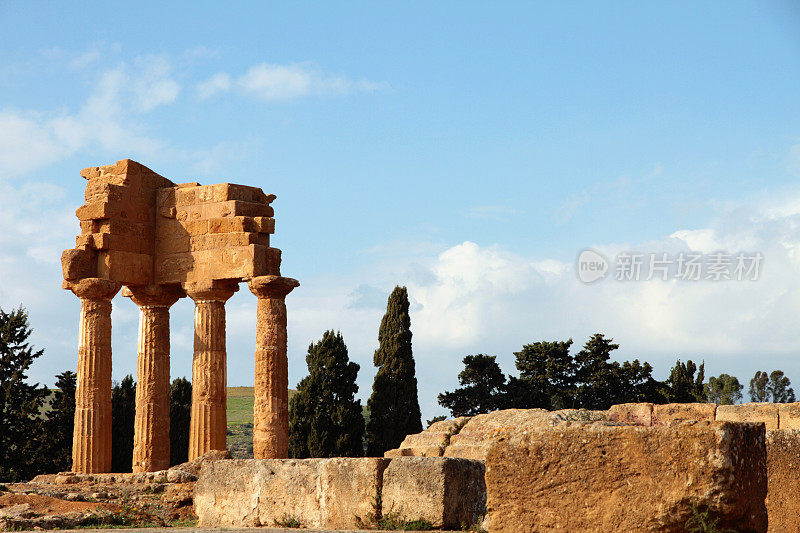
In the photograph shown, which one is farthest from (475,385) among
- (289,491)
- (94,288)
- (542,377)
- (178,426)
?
(289,491)

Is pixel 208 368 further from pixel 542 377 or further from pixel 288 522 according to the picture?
pixel 542 377

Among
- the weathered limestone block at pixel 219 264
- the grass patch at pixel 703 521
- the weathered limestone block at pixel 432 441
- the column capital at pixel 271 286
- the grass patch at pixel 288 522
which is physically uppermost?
the weathered limestone block at pixel 219 264

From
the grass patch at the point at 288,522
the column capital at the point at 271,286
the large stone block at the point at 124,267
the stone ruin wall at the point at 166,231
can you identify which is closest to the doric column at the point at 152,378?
the large stone block at the point at 124,267

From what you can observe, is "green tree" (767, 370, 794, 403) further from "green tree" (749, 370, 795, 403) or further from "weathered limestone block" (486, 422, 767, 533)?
"weathered limestone block" (486, 422, 767, 533)

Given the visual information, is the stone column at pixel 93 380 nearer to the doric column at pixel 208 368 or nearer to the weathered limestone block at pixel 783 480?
→ the doric column at pixel 208 368

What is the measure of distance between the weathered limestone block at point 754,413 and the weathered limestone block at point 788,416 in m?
0.08

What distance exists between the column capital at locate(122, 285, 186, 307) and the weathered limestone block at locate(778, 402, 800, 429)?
1646 cm

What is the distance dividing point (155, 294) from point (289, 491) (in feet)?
55.1

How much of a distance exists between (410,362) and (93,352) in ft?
50.1

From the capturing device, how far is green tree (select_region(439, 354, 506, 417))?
4138cm

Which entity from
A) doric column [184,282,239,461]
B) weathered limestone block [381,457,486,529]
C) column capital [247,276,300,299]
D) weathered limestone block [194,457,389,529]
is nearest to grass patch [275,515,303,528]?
weathered limestone block [194,457,389,529]

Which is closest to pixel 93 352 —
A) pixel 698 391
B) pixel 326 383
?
pixel 326 383

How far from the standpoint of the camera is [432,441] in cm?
2098

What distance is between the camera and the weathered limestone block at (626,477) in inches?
244
